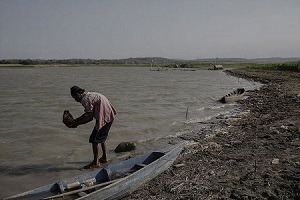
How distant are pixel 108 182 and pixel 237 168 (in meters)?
Result: 2.79

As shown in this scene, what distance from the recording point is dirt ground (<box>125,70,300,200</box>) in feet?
18.9

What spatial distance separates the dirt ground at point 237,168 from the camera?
5758 mm

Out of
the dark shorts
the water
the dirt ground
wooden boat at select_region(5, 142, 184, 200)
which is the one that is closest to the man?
the dark shorts

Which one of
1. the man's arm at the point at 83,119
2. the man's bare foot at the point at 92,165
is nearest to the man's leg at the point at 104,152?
the man's bare foot at the point at 92,165

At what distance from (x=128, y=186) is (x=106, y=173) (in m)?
0.80

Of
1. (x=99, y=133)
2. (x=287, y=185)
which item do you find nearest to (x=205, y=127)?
(x=99, y=133)

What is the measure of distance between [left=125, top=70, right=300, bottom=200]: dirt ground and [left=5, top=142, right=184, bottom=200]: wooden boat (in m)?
0.21

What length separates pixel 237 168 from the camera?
273 inches

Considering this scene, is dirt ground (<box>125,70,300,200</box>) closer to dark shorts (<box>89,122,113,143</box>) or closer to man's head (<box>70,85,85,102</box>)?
dark shorts (<box>89,122,113,143</box>)

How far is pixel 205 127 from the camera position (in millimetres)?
13117

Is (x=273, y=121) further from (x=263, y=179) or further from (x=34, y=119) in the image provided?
(x=34, y=119)

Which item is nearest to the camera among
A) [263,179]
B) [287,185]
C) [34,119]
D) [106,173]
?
[287,185]

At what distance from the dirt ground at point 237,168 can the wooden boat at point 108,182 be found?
212 millimetres

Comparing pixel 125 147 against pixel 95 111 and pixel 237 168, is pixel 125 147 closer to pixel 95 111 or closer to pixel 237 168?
pixel 95 111
